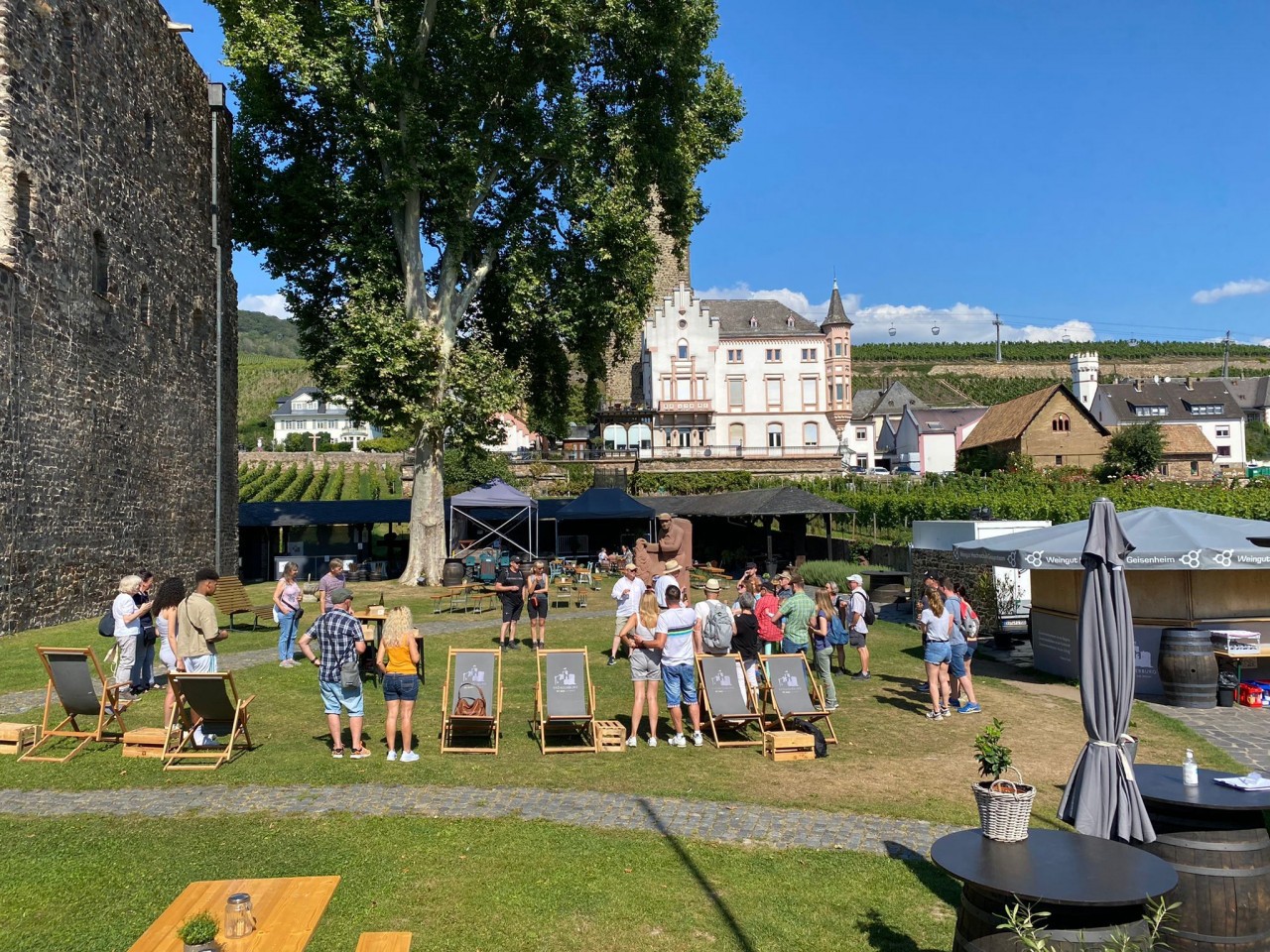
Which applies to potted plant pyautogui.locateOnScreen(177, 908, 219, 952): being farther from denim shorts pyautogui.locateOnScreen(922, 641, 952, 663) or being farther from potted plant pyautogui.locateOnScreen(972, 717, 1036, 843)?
denim shorts pyautogui.locateOnScreen(922, 641, 952, 663)

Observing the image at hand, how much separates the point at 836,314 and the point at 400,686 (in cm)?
6162

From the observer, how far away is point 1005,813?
4.63 metres

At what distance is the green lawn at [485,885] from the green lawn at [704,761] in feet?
3.94

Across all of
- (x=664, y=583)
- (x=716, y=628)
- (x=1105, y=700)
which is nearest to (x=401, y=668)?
(x=664, y=583)

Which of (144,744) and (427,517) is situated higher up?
(427,517)

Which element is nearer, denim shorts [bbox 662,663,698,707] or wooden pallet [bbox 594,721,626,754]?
wooden pallet [bbox 594,721,626,754]

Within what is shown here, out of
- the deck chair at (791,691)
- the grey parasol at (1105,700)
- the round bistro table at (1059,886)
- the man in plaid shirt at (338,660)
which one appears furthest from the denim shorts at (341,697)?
the grey parasol at (1105,700)

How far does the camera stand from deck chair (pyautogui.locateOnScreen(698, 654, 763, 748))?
9.72 meters

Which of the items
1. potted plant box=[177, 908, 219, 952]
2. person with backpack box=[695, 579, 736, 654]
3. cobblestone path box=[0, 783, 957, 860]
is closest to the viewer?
potted plant box=[177, 908, 219, 952]

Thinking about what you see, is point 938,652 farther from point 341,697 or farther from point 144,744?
point 144,744

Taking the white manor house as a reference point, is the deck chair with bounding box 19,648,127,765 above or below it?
below

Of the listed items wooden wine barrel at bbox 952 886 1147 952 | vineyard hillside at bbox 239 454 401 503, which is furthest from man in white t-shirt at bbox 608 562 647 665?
vineyard hillside at bbox 239 454 401 503

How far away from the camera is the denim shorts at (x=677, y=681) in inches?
377

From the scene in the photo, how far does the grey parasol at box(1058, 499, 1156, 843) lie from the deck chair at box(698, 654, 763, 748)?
4.16 meters
